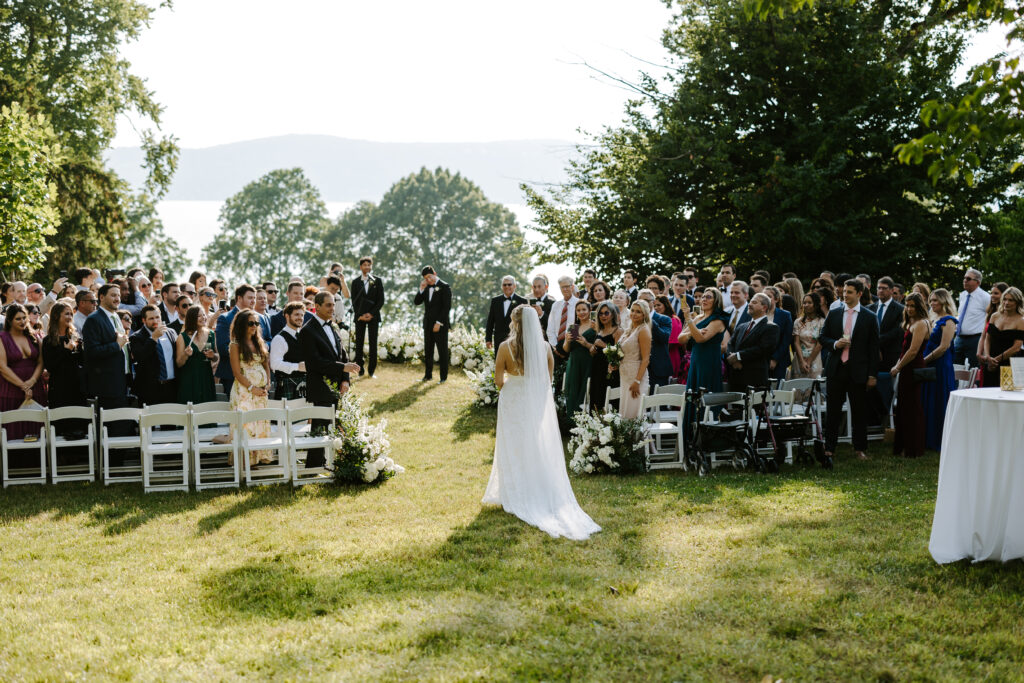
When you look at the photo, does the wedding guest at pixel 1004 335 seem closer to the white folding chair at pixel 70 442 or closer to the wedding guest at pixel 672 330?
the wedding guest at pixel 672 330

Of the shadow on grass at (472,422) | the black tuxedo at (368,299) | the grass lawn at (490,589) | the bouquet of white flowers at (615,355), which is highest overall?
the black tuxedo at (368,299)

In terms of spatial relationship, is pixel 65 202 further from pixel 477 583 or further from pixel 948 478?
pixel 948 478

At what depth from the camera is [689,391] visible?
9.82 meters

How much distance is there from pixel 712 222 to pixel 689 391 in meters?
12.3

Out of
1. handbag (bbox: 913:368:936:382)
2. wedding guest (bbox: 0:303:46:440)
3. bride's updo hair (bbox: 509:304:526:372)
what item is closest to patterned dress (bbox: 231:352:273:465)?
wedding guest (bbox: 0:303:46:440)

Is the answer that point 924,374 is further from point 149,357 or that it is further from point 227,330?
point 149,357

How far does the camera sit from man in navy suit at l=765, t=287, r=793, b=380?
1062 centimetres

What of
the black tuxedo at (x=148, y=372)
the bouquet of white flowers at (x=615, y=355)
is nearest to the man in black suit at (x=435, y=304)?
the black tuxedo at (x=148, y=372)

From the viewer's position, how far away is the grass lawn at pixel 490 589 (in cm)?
457

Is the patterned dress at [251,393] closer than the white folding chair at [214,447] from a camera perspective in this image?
No

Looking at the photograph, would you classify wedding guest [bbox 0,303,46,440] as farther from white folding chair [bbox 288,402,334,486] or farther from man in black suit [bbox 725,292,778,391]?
man in black suit [bbox 725,292,778,391]

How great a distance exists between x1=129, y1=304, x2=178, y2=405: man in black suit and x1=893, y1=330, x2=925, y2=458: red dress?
9.07m

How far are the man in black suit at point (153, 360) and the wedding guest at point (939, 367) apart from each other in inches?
382

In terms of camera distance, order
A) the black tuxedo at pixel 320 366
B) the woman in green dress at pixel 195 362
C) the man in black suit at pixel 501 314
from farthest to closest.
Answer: the man in black suit at pixel 501 314 → the woman in green dress at pixel 195 362 → the black tuxedo at pixel 320 366
